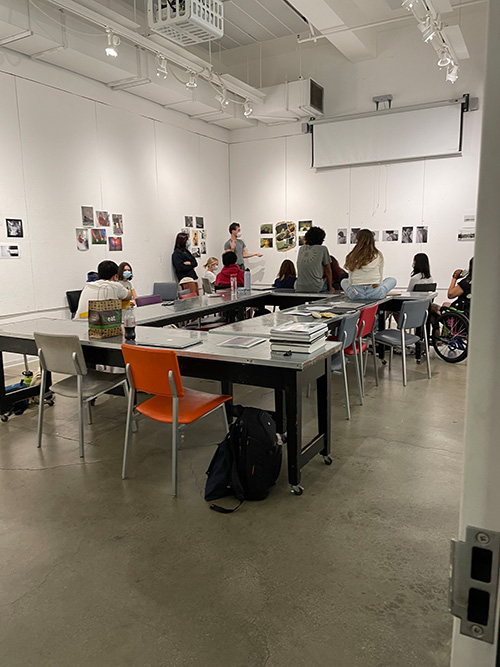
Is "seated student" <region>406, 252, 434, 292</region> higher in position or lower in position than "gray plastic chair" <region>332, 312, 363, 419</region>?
higher

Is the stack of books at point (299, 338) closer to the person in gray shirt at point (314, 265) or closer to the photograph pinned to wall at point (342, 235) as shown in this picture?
the person in gray shirt at point (314, 265)

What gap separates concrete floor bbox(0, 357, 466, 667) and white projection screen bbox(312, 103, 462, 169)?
619 centimetres

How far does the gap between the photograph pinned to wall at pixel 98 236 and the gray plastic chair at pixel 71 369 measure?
4075mm

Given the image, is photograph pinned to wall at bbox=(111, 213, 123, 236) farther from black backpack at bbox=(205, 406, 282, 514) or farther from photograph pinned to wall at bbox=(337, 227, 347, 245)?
black backpack at bbox=(205, 406, 282, 514)

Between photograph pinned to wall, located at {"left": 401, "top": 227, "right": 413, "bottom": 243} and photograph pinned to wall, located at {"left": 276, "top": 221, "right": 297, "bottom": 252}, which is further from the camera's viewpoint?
photograph pinned to wall, located at {"left": 276, "top": 221, "right": 297, "bottom": 252}

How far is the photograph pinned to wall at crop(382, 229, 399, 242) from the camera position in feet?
29.4

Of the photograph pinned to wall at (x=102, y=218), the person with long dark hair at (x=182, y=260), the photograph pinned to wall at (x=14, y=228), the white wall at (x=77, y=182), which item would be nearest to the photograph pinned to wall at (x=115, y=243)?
the white wall at (x=77, y=182)

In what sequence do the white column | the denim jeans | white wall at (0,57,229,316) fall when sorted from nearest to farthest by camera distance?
the white column < the denim jeans < white wall at (0,57,229,316)

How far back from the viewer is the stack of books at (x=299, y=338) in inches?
119

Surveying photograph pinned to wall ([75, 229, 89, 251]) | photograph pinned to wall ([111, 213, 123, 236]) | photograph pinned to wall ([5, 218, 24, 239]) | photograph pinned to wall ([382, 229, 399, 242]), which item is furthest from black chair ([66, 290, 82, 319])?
Result: photograph pinned to wall ([382, 229, 399, 242])

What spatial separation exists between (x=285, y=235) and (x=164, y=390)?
7.51 meters

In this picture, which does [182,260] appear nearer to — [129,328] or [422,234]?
[422,234]

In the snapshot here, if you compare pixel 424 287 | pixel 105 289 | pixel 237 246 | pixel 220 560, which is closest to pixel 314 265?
pixel 424 287

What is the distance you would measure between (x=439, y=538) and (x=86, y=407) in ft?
9.82
